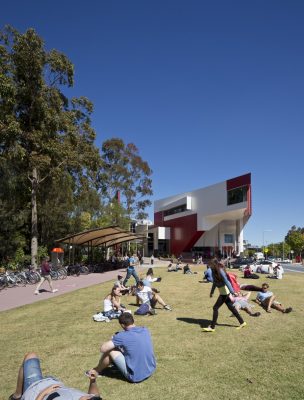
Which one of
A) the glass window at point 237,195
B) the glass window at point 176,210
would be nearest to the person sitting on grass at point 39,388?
the glass window at point 237,195

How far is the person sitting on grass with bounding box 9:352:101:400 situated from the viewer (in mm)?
3107

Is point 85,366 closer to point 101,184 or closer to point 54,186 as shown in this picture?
point 54,186

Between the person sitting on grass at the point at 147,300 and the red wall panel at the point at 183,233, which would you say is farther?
the red wall panel at the point at 183,233

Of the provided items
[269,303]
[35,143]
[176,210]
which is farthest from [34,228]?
[176,210]

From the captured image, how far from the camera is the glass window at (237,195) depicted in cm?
4525

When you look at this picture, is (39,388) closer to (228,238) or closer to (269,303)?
(269,303)

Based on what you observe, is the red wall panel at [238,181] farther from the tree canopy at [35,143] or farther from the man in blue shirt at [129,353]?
the man in blue shirt at [129,353]

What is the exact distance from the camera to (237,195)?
4644 centimetres

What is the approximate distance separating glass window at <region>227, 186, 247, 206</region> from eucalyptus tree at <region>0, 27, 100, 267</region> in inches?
951

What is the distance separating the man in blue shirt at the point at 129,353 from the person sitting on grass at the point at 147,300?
4.78m

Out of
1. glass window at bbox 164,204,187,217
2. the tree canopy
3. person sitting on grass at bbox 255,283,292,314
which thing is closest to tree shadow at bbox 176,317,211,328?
person sitting on grass at bbox 255,283,292,314

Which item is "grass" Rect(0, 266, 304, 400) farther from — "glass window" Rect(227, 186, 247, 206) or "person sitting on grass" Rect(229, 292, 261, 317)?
"glass window" Rect(227, 186, 247, 206)

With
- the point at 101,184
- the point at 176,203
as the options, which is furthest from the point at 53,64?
the point at 176,203

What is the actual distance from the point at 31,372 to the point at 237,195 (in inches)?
1742
